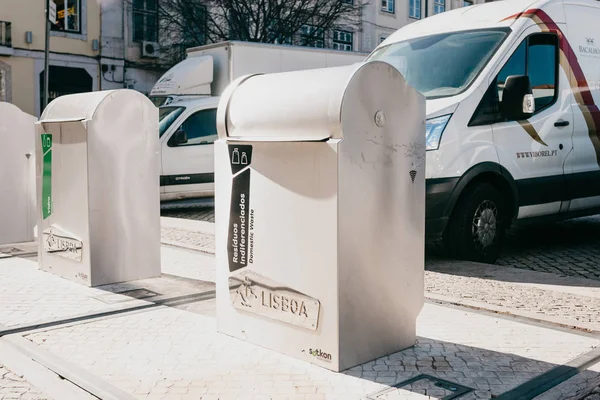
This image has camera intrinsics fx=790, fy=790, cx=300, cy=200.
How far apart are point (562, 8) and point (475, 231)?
2700mm

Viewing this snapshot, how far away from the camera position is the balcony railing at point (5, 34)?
85.4ft

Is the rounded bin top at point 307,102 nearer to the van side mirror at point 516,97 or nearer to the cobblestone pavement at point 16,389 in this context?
the cobblestone pavement at point 16,389

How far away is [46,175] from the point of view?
678 cm

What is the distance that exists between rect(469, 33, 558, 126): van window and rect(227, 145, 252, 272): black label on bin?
139 inches

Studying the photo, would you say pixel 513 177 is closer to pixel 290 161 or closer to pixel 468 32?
pixel 468 32

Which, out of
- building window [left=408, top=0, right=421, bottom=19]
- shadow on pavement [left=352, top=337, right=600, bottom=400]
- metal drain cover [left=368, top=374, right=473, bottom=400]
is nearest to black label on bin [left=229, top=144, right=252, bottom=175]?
shadow on pavement [left=352, top=337, right=600, bottom=400]

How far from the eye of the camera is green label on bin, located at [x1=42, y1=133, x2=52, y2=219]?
6.71 metres

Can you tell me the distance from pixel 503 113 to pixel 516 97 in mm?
203

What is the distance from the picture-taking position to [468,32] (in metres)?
8.20

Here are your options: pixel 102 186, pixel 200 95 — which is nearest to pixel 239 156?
pixel 102 186

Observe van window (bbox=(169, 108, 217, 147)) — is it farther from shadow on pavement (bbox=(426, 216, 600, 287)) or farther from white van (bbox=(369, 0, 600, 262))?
shadow on pavement (bbox=(426, 216, 600, 287))

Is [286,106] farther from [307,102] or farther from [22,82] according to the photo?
[22,82]

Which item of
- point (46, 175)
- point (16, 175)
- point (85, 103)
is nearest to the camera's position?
point (85, 103)

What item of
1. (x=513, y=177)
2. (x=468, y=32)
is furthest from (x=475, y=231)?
(x=468, y=32)
